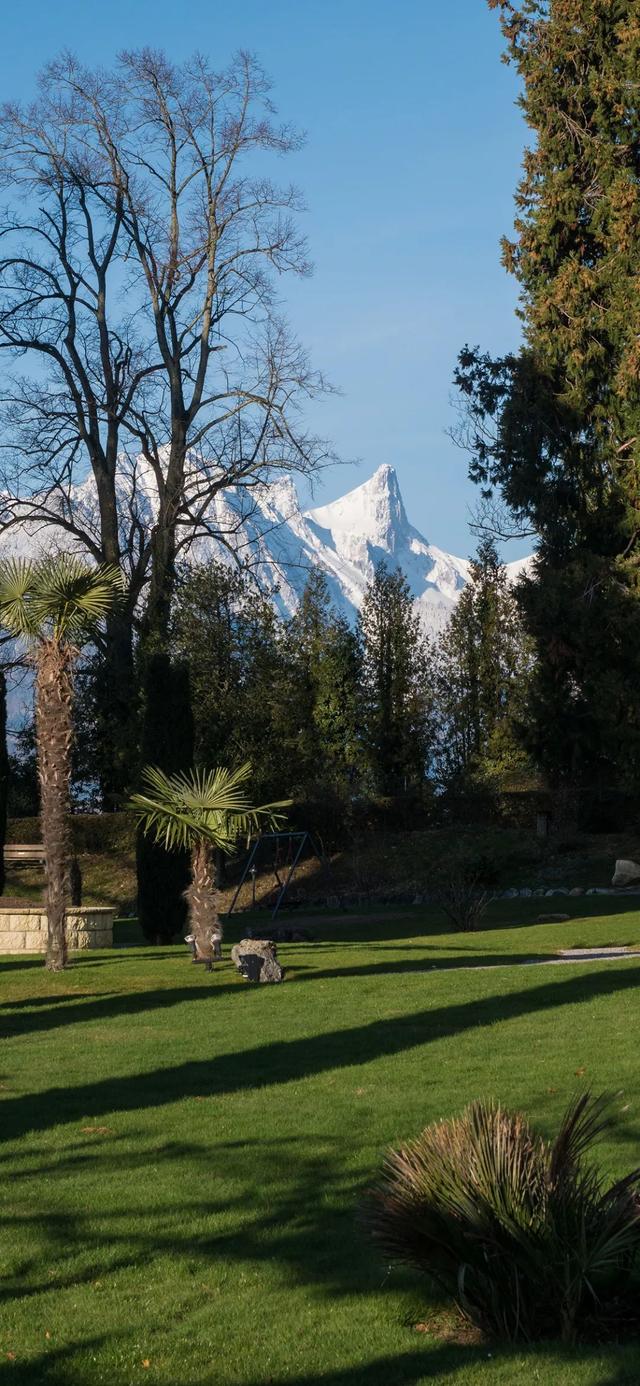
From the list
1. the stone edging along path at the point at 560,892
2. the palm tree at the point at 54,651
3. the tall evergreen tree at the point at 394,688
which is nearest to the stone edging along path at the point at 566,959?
the palm tree at the point at 54,651

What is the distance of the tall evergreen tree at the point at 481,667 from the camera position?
42594 mm

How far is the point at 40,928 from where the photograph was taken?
63.6 feet

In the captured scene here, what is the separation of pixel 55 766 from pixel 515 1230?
1186 cm

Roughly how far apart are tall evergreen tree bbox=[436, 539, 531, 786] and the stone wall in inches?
920

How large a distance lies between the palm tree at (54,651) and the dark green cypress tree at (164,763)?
21.0 feet

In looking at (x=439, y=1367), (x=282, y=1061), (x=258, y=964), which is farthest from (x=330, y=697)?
(x=439, y=1367)

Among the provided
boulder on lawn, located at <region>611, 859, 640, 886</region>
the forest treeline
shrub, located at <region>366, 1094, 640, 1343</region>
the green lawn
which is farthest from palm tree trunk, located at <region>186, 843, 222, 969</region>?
boulder on lawn, located at <region>611, 859, 640, 886</region>

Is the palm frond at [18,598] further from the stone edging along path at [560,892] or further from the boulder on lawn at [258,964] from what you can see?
the stone edging along path at [560,892]

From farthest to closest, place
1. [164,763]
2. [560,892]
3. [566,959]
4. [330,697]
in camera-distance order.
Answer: [330,697] < [560,892] < [164,763] < [566,959]

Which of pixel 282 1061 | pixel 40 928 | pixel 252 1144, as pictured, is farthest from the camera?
pixel 40 928

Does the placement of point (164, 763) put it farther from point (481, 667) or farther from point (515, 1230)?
point (481, 667)

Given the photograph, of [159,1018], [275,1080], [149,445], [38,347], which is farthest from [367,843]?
[275,1080]

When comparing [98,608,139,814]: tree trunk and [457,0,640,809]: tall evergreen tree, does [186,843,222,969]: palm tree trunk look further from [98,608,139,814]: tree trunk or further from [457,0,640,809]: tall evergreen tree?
[98,608,139,814]: tree trunk

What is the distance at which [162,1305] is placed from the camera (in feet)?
16.4
